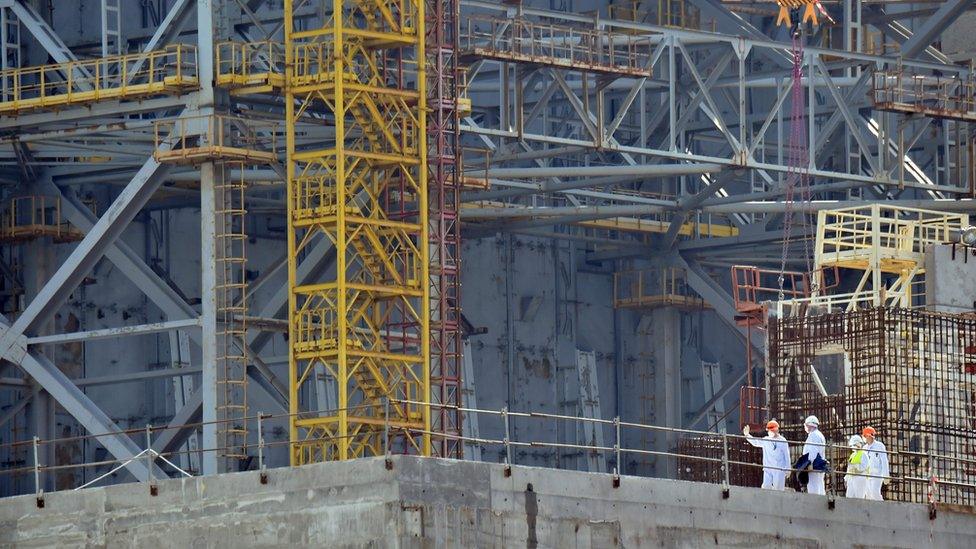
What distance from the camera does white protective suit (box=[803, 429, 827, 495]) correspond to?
48.3 m

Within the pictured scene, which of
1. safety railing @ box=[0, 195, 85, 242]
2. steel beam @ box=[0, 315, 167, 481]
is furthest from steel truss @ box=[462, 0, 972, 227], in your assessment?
steel beam @ box=[0, 315, 167, 481]

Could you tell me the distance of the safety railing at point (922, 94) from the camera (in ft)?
244

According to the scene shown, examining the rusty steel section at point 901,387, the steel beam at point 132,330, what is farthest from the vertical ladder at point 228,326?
the rusty steel section at point 901,387

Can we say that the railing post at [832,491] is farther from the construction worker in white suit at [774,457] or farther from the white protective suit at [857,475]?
the construction worker in white suit at [774,457]

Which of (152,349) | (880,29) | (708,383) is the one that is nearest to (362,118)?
(152,349)

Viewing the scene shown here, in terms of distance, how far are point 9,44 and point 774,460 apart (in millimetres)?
28197

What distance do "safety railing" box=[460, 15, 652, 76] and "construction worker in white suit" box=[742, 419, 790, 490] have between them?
20.3 meters

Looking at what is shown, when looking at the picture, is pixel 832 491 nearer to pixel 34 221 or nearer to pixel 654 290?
pixel 34 221

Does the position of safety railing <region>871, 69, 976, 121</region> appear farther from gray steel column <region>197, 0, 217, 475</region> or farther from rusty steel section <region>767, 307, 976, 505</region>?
gray steel column <region>197, 0, 217, 475</region>

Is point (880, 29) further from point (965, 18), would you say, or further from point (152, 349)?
point (152, 349)

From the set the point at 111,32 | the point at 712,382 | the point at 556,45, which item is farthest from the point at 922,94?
the point at 111,32

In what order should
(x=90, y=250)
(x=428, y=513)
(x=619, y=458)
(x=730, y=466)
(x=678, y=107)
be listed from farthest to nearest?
(x=678, y=107) < (x=90, y=250) < (x=730, y=466) < (x=619, y=458) < (x=428, y=513)

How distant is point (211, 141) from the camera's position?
203 ft

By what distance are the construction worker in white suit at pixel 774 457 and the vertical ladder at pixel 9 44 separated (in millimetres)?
25260
